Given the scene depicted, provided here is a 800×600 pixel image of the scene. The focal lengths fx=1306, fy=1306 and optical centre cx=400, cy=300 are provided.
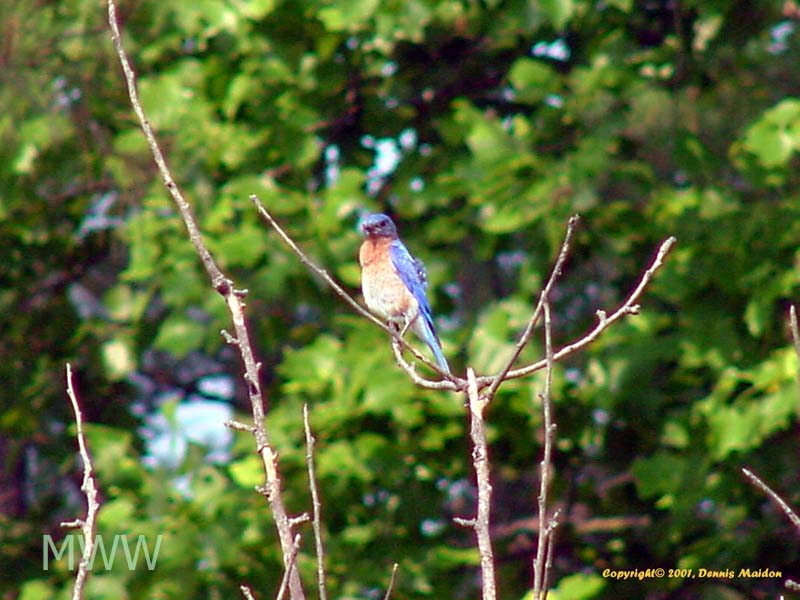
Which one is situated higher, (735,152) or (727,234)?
(735,152)

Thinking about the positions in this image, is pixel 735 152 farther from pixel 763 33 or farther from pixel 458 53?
pixel 458 53

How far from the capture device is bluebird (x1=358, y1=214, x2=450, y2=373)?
5.41 meters

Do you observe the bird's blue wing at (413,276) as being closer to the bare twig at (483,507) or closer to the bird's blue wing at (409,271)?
the bird's blue wing at (409,271)

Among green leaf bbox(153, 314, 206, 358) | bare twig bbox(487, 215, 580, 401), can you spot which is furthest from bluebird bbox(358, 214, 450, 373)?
bare twig bbox(487, 215, 580, 401)

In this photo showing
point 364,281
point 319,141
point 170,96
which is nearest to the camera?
point 364,281

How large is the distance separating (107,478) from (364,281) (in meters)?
1.48

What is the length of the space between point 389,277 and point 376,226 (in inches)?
8.6

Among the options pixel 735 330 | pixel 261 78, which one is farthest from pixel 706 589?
pixel 261 78

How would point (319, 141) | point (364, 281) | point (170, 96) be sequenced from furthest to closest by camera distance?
point (319, 141)
point (170, 96)
point (364, 281)

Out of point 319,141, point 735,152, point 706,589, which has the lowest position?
point 706,589

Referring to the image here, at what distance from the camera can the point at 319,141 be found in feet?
21.2

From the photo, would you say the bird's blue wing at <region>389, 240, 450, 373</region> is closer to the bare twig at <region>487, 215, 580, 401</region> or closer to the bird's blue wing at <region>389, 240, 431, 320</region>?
the bird's blue wing at <region>389, 240, 431, 320</region>

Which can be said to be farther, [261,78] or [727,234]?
[261,78]

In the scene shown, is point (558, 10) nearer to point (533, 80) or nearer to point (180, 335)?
point (533, 80)
